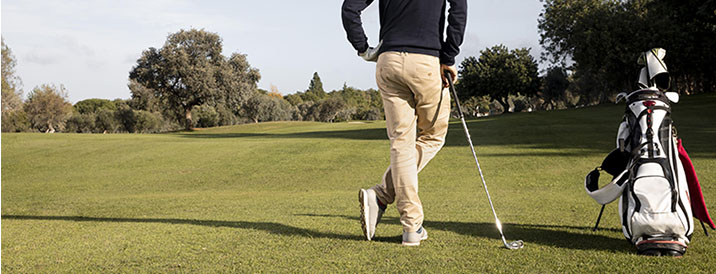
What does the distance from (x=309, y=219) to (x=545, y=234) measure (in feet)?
8.22

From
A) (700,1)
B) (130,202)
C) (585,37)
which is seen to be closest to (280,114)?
(585,37)

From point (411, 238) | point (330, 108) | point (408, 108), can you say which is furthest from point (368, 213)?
point (330, 108)

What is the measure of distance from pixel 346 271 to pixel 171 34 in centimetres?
5629

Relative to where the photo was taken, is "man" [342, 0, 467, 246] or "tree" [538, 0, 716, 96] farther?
"tree" [538, 0, 716, 96]

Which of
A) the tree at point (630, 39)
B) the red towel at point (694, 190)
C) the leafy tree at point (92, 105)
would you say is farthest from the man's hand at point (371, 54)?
the leafy tree at point (92, 105)

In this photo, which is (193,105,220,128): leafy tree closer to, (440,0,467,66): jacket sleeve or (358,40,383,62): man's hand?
(358,40,383,62): man's hand

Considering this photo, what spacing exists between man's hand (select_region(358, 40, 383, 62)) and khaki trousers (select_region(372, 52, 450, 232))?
0.07m

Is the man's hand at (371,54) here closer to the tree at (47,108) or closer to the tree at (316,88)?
the tree at (47,108)

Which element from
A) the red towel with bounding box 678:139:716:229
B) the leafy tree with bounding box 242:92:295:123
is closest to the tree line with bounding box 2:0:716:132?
the leafy tree with bounding box 242:92:295:123

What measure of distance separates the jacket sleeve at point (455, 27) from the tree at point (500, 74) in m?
66.4

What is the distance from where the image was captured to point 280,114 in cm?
10588

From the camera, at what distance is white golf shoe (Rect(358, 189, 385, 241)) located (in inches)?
188

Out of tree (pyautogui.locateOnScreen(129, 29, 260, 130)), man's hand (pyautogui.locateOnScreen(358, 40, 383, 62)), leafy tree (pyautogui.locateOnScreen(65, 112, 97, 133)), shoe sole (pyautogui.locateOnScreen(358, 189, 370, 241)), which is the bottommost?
leafy tree (pyautogui.locateOnScreen(65, 112, 97, 133))

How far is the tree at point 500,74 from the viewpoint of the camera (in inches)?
2719
